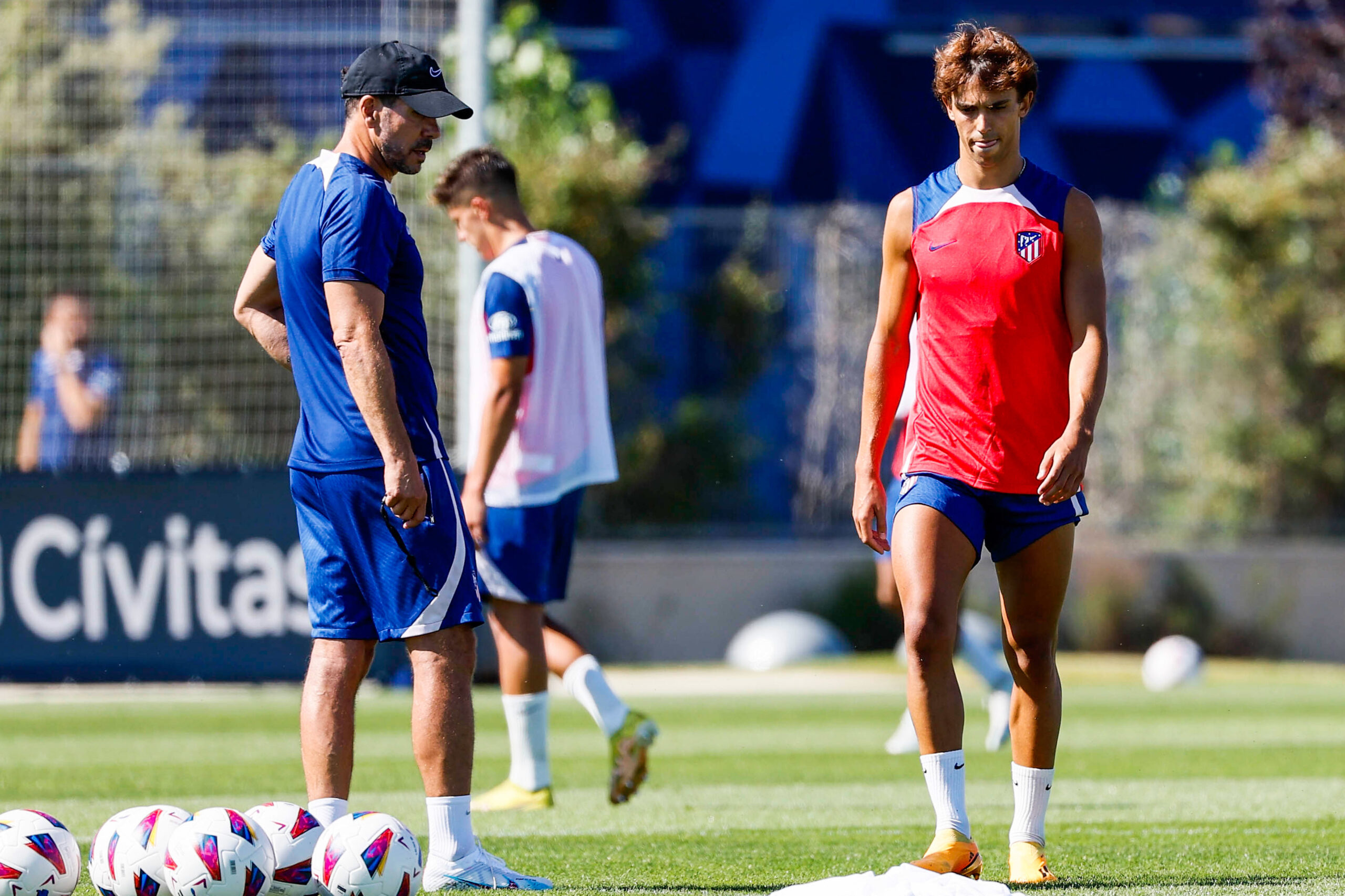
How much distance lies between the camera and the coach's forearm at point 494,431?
746cm

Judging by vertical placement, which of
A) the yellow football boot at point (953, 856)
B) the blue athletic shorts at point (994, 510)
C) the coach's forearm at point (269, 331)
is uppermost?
the coach's forearm at point (269, 331)

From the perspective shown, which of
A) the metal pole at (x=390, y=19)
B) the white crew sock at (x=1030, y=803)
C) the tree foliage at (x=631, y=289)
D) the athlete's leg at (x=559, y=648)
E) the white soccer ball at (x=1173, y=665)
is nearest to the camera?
the white crew sock at (x=1030, y=803)

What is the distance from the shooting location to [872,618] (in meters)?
18.5

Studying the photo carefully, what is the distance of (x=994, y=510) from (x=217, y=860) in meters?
2.35

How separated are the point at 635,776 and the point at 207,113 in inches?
406

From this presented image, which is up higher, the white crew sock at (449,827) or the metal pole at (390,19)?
the metal pole at (390,19)

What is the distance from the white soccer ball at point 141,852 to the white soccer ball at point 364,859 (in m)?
0.37

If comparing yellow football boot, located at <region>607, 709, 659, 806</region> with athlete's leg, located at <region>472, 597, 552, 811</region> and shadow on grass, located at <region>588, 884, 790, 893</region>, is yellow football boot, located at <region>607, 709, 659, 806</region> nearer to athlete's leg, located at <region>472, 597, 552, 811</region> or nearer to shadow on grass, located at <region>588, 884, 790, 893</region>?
athlete's leg, located at <region>472, 597, 552, 811</region>

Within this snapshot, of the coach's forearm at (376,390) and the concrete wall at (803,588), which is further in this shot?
the concrete wall at (803,588)

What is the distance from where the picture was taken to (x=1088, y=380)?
523 centimetres

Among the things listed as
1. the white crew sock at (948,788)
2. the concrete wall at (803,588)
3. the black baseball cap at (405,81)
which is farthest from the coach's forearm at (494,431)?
the concrete wall at (803,588)

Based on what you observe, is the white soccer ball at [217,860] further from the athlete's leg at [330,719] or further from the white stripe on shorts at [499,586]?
the white stripe on shorts at [499,586]

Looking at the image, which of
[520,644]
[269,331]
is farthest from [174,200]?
[269,331]

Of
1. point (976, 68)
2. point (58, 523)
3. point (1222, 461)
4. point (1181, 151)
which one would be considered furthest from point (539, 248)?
point (1181, 151)
